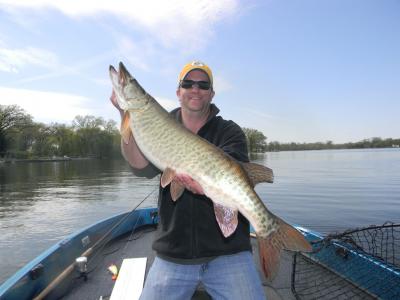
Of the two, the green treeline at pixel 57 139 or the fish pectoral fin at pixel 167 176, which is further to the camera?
the green treeline at pixel 57 139

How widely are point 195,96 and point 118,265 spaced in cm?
357

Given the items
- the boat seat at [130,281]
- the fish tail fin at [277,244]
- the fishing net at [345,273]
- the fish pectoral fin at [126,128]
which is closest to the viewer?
the fish tail fin at [277,244]

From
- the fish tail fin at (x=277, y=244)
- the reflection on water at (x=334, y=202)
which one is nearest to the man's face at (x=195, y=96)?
the fish tail fin at (x=277, y=244)

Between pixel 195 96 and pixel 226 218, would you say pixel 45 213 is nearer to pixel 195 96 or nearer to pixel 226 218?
pixel 195 96

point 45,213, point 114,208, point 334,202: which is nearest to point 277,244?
point 114,208

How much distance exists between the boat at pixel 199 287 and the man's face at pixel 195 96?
2432 millimetres

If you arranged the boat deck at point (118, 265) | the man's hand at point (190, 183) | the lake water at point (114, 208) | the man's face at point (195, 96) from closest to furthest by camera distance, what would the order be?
the man's hand at point (190, 183)
the man's face at point (195, 96)
the boat deck at point (118, 265)
the lake water at point (114, 208)

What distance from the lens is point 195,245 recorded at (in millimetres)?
3061

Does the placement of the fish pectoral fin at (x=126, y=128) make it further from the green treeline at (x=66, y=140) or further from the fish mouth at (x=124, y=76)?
the green treeline at (x=66, y=140)

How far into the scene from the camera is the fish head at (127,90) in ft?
10.3

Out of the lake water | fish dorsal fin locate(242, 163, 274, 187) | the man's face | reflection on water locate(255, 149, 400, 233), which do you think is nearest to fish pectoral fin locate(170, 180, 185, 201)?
fish dorsal fin locate(242, 163, 274, 187)

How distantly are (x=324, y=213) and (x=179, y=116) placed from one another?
13067mm

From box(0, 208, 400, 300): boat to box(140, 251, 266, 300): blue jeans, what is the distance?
1240mm

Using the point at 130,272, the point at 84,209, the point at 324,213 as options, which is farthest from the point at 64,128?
the point at 130,272
